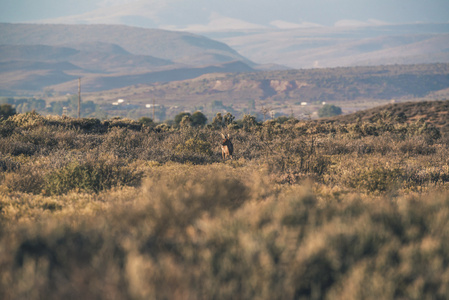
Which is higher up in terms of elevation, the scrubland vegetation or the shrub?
the scrubland vegetation

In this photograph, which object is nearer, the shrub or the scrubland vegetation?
the scrubland vegetation

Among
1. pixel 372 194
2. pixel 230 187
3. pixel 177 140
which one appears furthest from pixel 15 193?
pixel 177 140

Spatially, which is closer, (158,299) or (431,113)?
(158,299)

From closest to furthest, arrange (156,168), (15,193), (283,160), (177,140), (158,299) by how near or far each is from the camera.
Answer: (158,299), (15,193), (156,168), (283,160), (177,140)

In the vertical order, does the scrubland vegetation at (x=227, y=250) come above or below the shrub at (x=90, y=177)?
above

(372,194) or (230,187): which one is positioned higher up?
(230,187)

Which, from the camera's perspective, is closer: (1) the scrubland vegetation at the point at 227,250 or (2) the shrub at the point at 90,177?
(1) the scrubland vegetation at the point at 227,250

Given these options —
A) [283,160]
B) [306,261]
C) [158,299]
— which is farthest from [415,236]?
[283,160]

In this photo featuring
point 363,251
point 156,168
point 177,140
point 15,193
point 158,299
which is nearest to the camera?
point 158,299

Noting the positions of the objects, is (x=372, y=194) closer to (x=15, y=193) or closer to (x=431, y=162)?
(x=431, y=162)

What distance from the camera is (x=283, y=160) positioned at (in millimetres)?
12422

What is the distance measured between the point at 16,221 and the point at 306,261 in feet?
14.4

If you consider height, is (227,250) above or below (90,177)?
above

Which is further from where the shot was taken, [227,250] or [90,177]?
[90,177]
